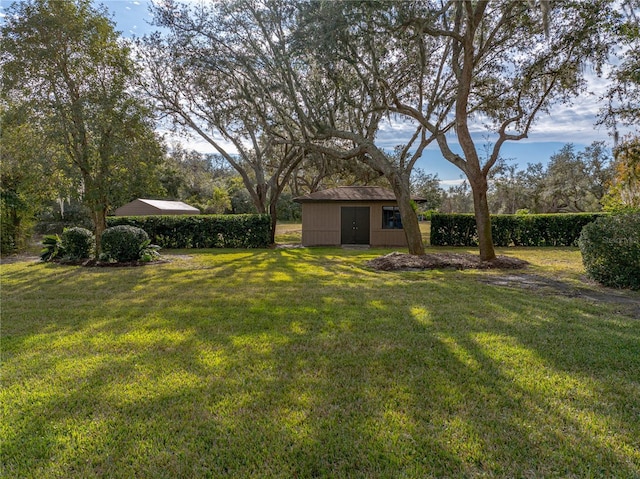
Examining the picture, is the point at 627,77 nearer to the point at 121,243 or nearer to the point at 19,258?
the point at 121,243

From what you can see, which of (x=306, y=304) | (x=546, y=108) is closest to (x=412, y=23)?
(x=546, y=108)

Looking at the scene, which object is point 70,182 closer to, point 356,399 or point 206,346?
point 206,346

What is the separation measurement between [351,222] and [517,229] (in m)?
7.35

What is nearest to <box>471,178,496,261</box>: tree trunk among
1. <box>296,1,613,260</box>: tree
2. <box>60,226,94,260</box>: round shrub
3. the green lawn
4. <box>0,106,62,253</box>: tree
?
<box>296,1,613,260</box>: tree

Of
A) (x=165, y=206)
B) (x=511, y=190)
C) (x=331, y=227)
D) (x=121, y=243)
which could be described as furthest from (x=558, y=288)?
(x=511, y=190)

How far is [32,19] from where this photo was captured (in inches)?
322

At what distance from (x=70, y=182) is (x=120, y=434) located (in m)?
9.47

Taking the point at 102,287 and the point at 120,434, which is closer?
the point at 120,434

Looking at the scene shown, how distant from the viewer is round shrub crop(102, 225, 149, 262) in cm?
933

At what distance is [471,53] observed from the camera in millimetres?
7801

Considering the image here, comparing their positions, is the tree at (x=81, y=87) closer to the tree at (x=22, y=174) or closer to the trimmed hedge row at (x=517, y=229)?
the tree at (x=22, y=174)

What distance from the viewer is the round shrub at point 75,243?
9.79m

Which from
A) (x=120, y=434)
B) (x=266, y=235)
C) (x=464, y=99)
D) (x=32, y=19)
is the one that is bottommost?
(x=120, y=434)

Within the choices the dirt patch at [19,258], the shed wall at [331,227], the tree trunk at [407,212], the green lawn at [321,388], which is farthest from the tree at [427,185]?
the green lawn at [321,388]
